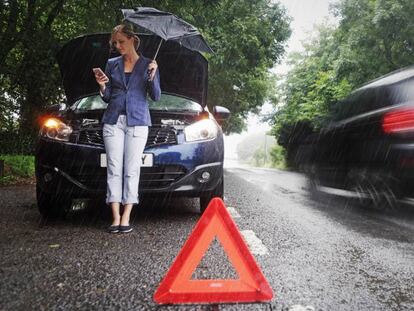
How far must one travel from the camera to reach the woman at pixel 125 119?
14.2 ft

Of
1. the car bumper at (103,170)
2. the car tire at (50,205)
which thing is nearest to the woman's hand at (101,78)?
the car bumper at (103,170)

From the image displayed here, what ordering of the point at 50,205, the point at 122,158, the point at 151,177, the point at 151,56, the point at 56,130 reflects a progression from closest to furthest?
the point at 122,158 → the point at 151,177 → the point at 56,130 → the point at 50,205 → the point at 151,56

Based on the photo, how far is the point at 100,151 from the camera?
451cm

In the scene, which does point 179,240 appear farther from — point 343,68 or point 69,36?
point 343,68

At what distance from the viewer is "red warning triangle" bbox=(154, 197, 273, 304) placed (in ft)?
7.38

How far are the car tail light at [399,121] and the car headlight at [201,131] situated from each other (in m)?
2.15

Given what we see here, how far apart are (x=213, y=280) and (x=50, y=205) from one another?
3.06m

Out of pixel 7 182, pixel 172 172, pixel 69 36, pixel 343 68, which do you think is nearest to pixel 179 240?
pixel 172 172

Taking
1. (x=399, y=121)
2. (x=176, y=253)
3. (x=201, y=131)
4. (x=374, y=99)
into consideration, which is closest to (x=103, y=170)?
(x=201, y=131)

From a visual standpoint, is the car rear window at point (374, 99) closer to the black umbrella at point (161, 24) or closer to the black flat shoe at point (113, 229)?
the black umbrella at point (161, 24)

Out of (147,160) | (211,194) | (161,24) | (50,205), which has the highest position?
(161,24)

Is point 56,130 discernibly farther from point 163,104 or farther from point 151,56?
point 151,56

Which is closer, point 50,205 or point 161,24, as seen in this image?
point 161,24

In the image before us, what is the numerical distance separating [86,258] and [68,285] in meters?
0.66
